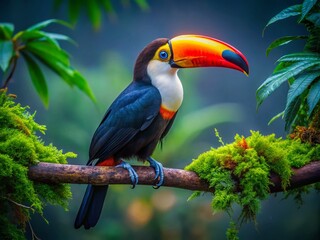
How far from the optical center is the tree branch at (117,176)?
101 inches

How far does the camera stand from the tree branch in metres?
2.55

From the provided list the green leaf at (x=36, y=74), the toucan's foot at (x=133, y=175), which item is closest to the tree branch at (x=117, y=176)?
the toucan's foot at (x=133, y=175)

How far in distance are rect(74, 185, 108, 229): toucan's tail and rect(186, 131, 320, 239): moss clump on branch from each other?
629 mm

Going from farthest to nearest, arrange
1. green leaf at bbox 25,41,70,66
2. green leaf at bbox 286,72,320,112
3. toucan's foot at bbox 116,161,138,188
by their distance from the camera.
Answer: green leaf at bbox 25,41,70,66 → toucan's foot at bbox 116,161,138,188 → green leaf at bbox 286,72,320,112

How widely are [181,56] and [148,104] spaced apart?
→ 1.37 feet

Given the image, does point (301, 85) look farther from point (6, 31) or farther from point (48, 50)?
point (6, 31)

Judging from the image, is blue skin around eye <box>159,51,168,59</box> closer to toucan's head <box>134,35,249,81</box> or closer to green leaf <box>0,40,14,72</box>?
toucan's head <box>134,35,249,81</box>

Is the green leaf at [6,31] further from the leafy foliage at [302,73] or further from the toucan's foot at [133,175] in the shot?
the leafy foliage at [302,73]

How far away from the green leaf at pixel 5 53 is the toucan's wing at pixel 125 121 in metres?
0.76

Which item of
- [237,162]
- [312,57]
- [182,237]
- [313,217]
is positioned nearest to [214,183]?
[237,162]

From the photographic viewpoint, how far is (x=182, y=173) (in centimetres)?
272

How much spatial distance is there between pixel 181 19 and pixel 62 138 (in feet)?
15.0

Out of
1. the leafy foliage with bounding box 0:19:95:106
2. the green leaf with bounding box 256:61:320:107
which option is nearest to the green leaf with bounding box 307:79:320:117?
the green leaf with bounding box 256:61:320:107

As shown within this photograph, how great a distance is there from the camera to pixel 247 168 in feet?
8.55
